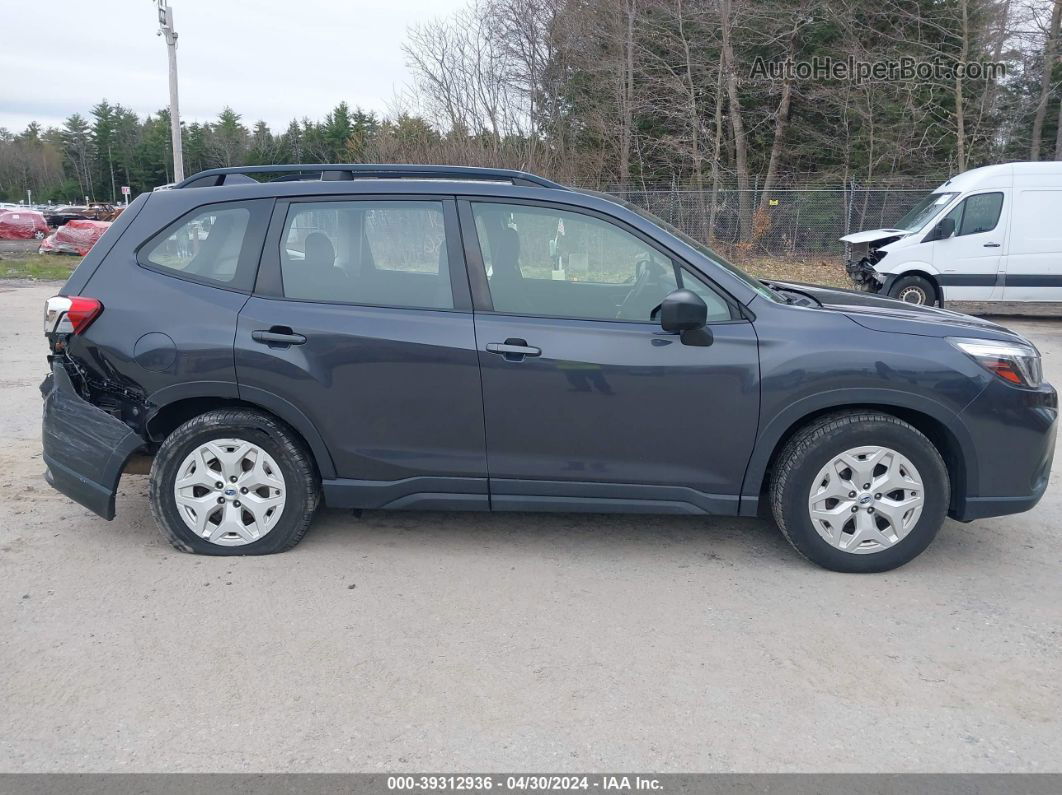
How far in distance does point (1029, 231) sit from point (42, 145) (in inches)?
3696

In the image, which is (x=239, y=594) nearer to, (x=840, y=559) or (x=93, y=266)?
(x=93, y=266)

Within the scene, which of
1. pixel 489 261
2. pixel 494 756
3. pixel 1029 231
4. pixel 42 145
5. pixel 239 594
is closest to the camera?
pixel 494 756

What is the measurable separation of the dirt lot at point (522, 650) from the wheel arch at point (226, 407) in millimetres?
569

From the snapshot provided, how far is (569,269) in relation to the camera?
171 inches

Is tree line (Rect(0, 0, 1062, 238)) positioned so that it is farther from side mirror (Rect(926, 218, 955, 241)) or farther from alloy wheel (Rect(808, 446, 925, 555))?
alloy wheel (Rect(808, 446, 925, 555))

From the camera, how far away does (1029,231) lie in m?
12.9

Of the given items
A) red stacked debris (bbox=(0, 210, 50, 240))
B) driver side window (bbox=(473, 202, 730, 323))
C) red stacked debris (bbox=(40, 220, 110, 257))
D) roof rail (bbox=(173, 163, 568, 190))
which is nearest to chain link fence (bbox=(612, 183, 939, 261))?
roof rail (bbox=(173, 163, 568, 190))

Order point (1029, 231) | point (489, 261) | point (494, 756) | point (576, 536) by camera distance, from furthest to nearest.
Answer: point (1029, 231) → point (576, 536) → point (489, 261) → point (494, 756)

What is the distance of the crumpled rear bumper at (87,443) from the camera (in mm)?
4254

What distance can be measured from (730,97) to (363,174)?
22.5 m

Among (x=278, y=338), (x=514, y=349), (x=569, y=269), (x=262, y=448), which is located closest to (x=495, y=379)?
(x=514, y=349)

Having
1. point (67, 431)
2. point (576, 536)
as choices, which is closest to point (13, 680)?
point (67, 431)

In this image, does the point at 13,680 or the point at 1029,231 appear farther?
the point at 1029,231

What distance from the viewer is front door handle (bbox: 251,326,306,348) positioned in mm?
4133
